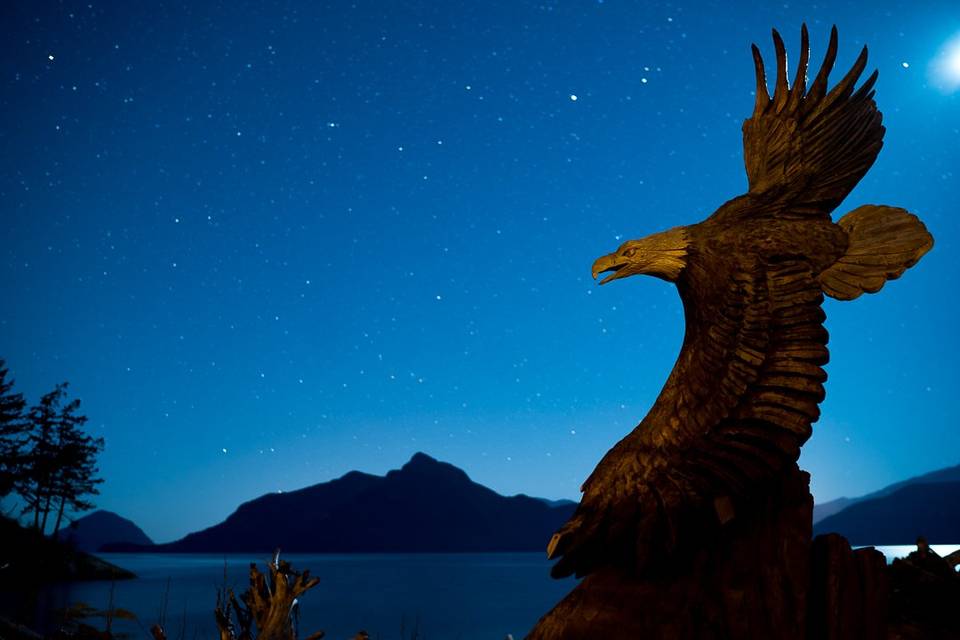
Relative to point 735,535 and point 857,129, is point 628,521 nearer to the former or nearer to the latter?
point 735,535

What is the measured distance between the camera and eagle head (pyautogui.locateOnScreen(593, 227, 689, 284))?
360cm

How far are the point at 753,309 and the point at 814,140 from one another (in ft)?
3.80

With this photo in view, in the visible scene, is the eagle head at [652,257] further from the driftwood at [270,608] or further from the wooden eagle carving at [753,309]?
the driftwood at [270,608]

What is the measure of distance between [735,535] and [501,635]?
44.4 metres

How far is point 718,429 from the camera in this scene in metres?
3.14

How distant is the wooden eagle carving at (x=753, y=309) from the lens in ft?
9.96

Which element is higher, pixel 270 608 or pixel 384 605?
pixel 270 608

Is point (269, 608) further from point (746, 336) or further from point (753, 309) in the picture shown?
point (753, 309)

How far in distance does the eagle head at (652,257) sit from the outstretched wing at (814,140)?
0.56 meters

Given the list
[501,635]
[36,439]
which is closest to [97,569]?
[36,439]

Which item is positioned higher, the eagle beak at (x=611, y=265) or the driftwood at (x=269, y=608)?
the eagle beak at (x=611, y=265)

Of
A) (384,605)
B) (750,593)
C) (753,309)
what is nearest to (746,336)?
(753,309)

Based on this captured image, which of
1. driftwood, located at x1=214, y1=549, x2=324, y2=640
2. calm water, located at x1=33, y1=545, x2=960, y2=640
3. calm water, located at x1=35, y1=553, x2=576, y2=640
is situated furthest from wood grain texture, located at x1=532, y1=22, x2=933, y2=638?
calm water, located at x1=33, y1=545, x2=960, y2=640

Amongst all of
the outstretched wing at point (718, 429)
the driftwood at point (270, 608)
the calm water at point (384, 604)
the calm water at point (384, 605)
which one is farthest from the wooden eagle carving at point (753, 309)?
the calm water at point (384, 605)
